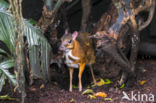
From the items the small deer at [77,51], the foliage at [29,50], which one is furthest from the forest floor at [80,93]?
the foliage at [29,50]

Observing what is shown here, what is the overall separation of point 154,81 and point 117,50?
3.04ft

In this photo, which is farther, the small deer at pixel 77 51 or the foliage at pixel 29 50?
the small deer at pixel 77 51

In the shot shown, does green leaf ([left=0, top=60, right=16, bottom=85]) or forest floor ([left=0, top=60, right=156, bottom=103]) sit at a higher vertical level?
green leaf ([left=0, top=60, right=16, bottom=85])

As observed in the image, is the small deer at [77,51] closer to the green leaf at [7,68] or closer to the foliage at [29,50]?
the foliage at [29,50]

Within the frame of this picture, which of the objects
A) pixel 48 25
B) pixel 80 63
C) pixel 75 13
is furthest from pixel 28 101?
pixel 75 13

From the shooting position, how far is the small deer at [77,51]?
3.04m

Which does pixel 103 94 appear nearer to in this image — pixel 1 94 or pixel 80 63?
pixel 80 63

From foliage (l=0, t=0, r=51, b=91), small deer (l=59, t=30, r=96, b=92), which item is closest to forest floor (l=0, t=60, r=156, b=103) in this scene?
small deer (l=59, t=30, r=96, b=92)

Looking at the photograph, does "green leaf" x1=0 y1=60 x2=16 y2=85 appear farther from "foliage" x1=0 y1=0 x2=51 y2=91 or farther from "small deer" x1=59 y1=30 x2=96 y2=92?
"small deer" x1=59 y1=30 x2=96 y2=92

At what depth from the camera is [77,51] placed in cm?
312

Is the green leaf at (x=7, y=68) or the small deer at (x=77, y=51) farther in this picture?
the small deer at (x=77, y=51)

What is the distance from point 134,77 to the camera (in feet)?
10.5

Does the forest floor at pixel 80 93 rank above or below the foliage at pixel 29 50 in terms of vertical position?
below

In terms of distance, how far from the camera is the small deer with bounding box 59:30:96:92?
304cm
